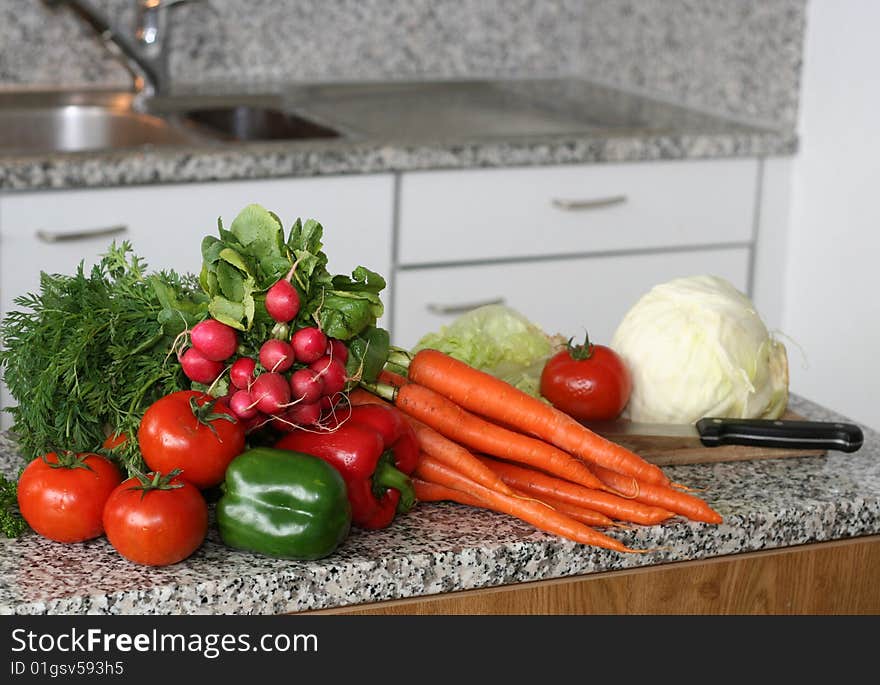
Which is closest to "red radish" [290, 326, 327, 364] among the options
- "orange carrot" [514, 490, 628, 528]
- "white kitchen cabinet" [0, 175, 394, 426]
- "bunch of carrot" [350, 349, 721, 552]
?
"bunch of carrot" [350, 349, 721, 552]

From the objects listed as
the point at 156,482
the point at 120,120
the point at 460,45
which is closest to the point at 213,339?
the point at 156,482

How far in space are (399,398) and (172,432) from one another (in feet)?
0.90

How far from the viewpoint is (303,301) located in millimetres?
1161

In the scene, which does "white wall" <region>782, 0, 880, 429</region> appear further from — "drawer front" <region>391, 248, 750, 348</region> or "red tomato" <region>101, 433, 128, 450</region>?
"red tomato" <region>101, 433, 128, 450</region>

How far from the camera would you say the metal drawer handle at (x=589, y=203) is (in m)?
2.71

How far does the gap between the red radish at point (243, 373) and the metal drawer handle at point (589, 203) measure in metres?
1.65

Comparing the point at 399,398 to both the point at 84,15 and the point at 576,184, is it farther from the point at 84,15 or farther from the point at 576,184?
the point at 84,15

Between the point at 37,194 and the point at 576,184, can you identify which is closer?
the point at 37,194

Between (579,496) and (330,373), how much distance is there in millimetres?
286

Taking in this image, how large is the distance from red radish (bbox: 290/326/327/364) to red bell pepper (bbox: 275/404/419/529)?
0.23 ft

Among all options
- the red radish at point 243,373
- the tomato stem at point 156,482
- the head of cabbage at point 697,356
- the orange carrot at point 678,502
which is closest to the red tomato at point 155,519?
the tomato stem at point 156,482

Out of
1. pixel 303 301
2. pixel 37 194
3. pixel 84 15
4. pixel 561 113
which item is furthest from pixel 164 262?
pixel 303 301

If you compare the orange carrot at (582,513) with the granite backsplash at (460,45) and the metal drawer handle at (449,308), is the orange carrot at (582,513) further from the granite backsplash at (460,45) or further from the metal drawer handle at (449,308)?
the granite backsplash at (460,45)

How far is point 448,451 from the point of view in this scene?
4.12 ft
